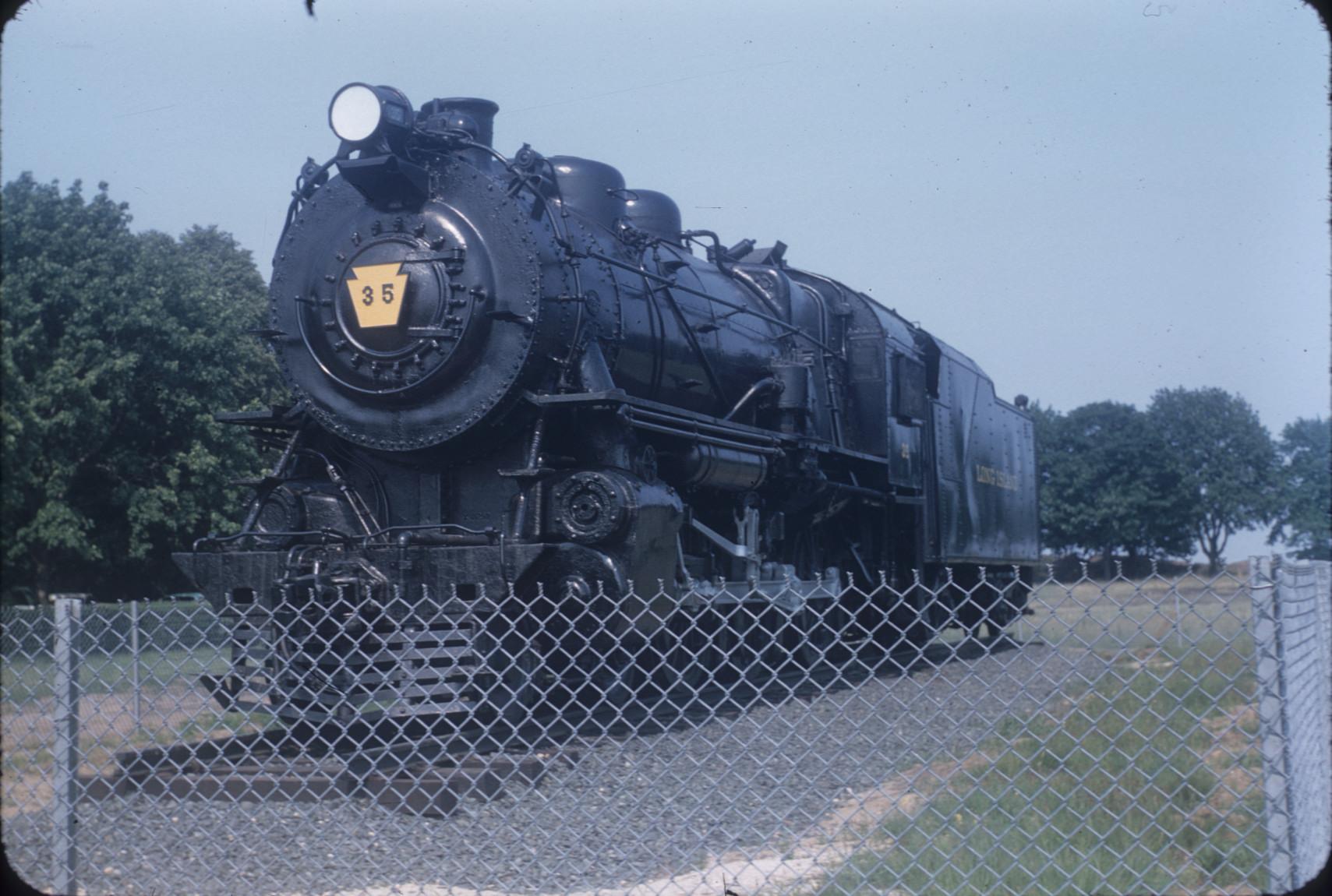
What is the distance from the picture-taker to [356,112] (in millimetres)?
7941

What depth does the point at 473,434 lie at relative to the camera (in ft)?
26.4

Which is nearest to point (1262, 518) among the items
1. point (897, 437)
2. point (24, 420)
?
point (897, 437)

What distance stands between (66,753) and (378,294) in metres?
4.57

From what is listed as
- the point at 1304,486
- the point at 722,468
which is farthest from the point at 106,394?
the point at 1304,486

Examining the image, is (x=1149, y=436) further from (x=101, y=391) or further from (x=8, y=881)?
(x=8, y=881)

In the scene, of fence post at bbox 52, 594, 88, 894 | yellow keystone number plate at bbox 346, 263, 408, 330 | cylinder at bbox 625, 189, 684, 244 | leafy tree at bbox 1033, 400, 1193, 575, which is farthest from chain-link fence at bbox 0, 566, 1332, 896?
leafy tree at bbox 1033, 400, 1193, 575

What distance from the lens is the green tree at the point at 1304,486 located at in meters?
34.1

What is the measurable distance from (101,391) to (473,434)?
13696 mm

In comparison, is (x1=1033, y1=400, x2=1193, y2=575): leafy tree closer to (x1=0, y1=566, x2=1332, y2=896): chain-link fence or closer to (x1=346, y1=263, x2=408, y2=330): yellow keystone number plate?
(x1=0, y1=566, x2=1332, y2=896): chain-link fence

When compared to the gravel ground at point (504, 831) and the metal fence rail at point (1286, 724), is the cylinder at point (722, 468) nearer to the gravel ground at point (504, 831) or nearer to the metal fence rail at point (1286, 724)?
the gravel ground at point (504, 831)

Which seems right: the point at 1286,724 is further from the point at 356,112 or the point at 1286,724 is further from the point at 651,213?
the point at 651,213

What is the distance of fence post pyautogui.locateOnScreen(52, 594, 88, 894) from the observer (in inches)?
153

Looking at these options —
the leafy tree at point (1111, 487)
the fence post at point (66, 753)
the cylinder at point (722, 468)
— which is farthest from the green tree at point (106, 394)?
the leafy tree at point (1111, 487)

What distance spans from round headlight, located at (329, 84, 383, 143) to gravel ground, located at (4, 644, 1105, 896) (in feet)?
13.8
